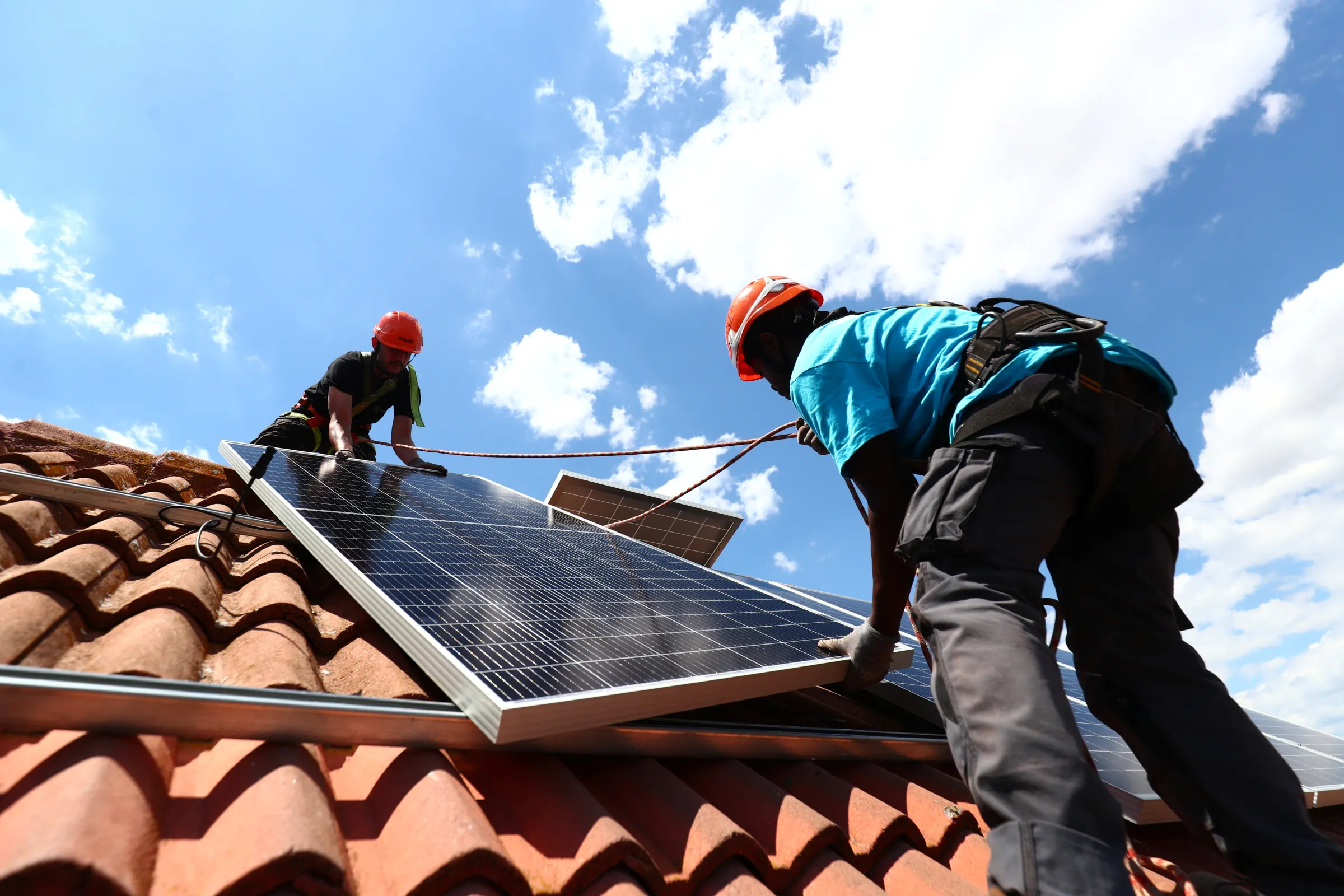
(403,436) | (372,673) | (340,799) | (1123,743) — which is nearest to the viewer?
(340,799)

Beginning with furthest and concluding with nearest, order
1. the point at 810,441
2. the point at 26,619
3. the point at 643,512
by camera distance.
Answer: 1. the point at 643,512
2. the point at 810,441
3. the point at 26,619

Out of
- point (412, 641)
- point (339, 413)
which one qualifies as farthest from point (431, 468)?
point (412, 641)

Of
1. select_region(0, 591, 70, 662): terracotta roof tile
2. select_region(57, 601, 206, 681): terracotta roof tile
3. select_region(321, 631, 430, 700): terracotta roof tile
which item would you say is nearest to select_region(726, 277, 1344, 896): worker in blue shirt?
select_region(321, 631, 430, 700): terracotta roof tile

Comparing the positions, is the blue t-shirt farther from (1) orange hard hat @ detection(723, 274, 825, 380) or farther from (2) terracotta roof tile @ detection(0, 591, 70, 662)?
(2) terracotta roof tile @ detection(0, 591, 70, 662)

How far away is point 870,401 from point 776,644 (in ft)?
3.95

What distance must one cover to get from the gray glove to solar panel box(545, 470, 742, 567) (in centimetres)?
629

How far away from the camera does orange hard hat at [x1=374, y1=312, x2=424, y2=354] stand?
7.01m

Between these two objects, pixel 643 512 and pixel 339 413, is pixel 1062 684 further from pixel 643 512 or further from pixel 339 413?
pixel 643 512

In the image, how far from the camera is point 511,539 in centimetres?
388

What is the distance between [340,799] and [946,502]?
1810 mm

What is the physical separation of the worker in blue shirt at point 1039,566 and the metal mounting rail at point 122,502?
10.6ft

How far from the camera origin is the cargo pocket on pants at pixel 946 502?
196 centimetres

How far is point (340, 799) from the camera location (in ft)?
5.58

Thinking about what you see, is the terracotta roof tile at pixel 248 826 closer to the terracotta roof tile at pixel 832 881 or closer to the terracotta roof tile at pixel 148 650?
the terracotta roof tile at pixel 148 650
